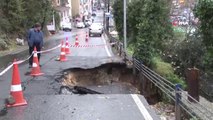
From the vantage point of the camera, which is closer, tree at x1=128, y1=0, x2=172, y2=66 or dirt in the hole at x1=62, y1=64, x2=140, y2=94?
tree at x1=128, y1=0, x2=172, y2=66

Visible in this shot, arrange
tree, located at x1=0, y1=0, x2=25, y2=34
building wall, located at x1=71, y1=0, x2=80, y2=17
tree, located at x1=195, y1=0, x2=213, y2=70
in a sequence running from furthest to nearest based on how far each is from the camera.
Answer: building wall, located at x1=71, y1=0, x2=80, y2=17
tree, located at x1=0, y1=0, x2=25, y2=34
tree, located at x1=195, y1=0, x2=213, y2=70

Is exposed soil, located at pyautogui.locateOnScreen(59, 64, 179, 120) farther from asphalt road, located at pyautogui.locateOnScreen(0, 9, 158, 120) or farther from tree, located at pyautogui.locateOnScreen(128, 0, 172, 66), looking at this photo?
asphalt road, located at pyautogui.locateOnScreen(0, 9, 158, 120)

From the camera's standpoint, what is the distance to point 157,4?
44.2ft

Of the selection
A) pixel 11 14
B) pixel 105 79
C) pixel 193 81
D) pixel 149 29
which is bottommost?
pixel 105 79

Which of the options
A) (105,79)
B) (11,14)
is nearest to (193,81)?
(105,79)

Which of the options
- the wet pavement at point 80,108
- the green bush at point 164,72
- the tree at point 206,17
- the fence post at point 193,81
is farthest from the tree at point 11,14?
the fence post at point 193,81

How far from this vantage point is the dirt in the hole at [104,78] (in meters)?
14.4

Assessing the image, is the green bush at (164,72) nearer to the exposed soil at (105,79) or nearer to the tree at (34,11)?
the exposed soil at (105,79)

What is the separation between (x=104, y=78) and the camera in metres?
15.6

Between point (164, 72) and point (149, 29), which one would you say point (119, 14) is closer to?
point (164, 72)

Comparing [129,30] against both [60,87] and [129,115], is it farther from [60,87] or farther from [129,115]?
[129,115]

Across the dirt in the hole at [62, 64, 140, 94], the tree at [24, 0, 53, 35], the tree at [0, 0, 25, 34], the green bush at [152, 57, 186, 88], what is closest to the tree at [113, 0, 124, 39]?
the dirt in the hole at [62, 64, 140, 94]

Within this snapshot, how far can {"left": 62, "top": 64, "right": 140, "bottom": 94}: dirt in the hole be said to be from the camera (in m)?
14.4

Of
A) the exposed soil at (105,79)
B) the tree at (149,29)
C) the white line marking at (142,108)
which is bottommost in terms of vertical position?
the exposed soil at (105,79)
